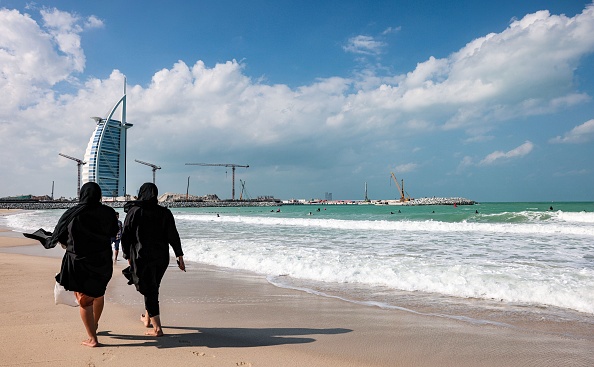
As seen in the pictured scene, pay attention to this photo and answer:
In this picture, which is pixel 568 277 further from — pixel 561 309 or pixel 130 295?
pixel 130 295

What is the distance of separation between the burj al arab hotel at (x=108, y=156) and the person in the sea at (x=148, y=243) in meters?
143

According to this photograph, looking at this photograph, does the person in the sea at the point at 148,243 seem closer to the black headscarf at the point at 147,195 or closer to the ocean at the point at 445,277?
the black headscarf at the point at 147,195

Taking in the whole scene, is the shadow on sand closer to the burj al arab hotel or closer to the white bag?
the white bag

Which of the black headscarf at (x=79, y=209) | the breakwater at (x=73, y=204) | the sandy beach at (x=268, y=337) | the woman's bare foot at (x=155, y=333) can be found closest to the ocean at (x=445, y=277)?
the sandy beach at (x=268, y=337)

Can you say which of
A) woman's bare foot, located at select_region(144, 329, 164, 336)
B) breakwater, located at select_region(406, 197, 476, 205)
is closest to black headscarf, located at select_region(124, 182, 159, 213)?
woman's bare foot, located at select_region(144, 329, 164, 336)

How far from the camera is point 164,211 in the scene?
4234 mm

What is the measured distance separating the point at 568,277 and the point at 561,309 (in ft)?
6.65

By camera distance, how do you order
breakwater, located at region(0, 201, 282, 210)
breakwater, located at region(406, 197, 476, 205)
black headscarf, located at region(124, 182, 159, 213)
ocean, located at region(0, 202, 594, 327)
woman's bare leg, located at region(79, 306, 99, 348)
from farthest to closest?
1. breakwater, located at region(406, 197, 476, 205)
2. breakwater, located at region(0, 201, 282, 210)
3. ocean, located at region(0, 202, 594, 327)
4. black headscarf, located at region(124, 182, 159, 213)
5. woman's bare leg, located at region(79, 306, 99, 348)

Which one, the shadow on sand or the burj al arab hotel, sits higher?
the burj al arab hotel

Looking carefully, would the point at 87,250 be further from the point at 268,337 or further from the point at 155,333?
Answer: the point at 268,337

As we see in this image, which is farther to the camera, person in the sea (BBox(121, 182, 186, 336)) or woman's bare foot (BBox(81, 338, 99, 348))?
person in the sea (BBox(121, 182, 186, 336))

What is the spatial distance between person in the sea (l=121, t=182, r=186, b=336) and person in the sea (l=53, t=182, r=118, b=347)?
0.26 metres

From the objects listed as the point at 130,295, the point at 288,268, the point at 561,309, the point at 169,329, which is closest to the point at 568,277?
the point at 561,309

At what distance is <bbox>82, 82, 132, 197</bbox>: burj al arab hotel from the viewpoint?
133125 millimetres
